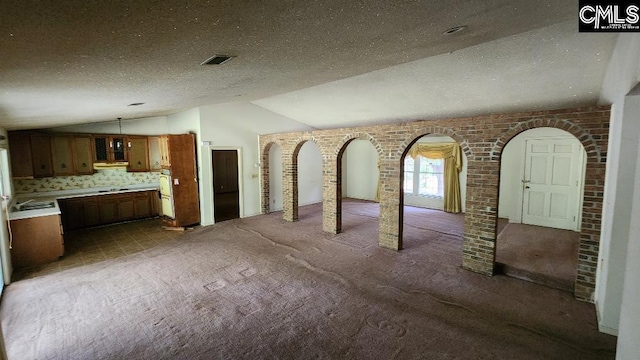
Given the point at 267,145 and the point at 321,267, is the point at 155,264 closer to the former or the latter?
the point at 321,267

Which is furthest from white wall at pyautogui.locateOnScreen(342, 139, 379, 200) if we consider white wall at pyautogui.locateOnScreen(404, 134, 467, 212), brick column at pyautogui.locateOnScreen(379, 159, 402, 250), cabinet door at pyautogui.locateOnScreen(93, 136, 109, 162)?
cabinet door at pyautogui.locateOnScreen(93, 136, 109, 162)

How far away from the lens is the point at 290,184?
7027 mm

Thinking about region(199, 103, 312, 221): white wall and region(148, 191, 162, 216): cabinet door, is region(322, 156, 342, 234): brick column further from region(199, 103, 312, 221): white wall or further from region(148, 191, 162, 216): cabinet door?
region(148, 191, 162, 216): cabinet door

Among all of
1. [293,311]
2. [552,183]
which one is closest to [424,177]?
[552,183]

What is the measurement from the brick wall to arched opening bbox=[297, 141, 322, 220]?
7.86 ft

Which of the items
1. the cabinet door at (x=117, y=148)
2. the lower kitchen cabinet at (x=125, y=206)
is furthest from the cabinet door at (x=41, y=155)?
the lower kitchen cabinet at (x=125, y=206)

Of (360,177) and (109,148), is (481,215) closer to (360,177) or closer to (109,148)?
(360,177)

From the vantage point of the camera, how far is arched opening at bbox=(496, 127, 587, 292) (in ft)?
16.7

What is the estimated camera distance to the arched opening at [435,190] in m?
6.28

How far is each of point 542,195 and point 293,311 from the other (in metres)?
6.26

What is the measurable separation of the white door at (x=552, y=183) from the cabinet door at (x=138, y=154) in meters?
9.27

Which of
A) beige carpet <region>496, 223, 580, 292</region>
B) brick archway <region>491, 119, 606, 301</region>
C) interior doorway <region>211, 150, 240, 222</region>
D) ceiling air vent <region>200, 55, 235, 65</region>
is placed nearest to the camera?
ceiling air vent <region>200, 55, 235, 65</region>

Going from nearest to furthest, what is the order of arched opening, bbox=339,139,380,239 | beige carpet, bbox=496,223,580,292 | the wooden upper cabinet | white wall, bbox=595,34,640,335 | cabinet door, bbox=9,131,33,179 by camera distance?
white wall, bbox=595,34,640,335
beige carpet, bbox=496,223,580,292
cabinet door, bbox=9,131,33,179
the wooden upper cabinet
arched opening, bbox=339,139,380,239

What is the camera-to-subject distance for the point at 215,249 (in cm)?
518
